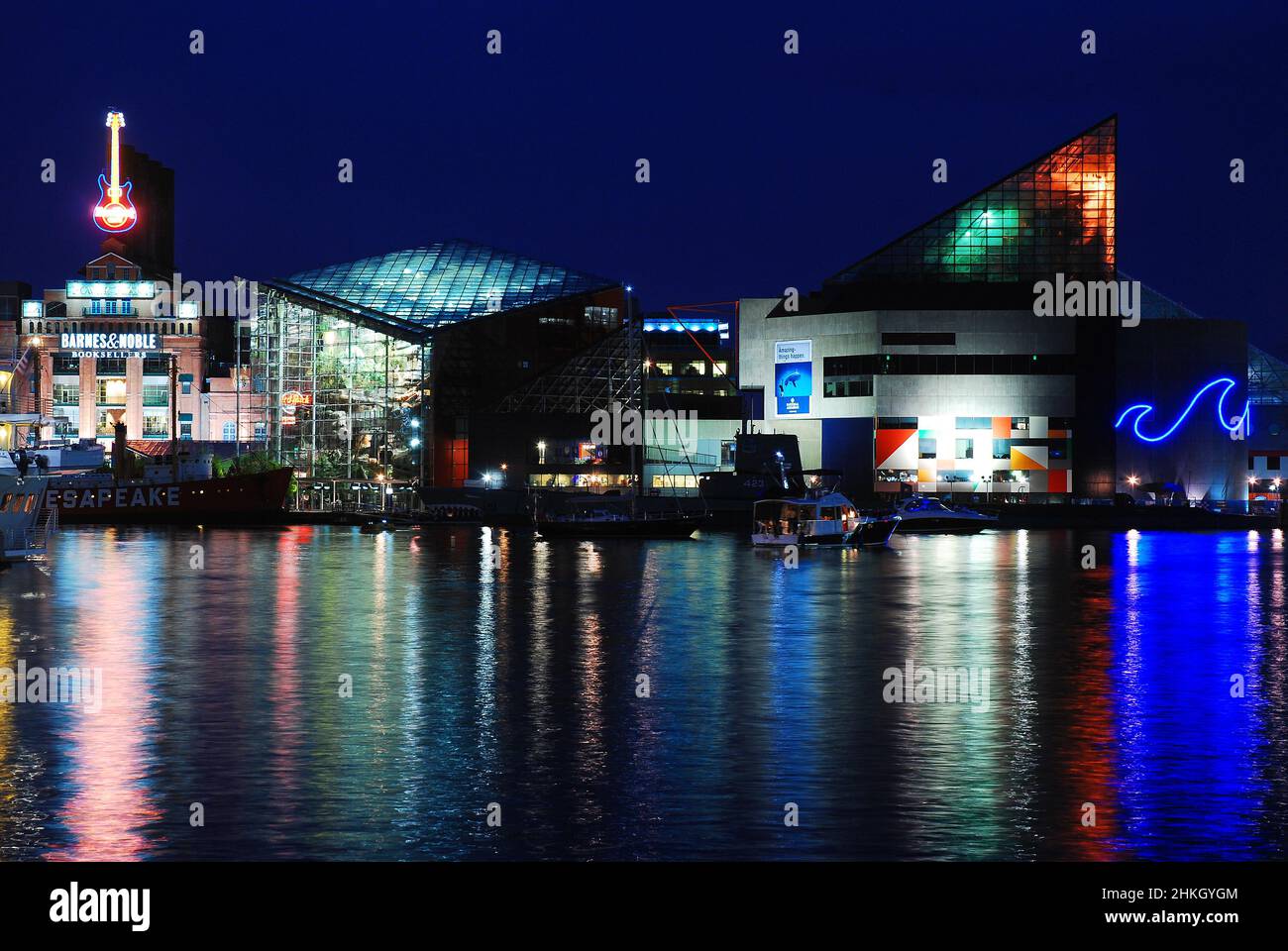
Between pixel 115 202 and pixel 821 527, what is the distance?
126617mm

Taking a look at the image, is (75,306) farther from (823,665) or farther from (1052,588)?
(823,665)

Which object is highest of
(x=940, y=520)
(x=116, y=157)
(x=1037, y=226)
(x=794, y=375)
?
(x=116, y=157)

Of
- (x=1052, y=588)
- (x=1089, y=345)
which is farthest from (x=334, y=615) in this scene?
(x=1089, y=345)

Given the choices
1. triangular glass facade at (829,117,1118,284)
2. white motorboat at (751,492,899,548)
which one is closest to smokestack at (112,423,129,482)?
white motorboat at (751,492,899,548)

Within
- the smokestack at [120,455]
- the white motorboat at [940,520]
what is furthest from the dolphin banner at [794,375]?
the smokestack at [120,455]

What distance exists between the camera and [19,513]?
7519 cm

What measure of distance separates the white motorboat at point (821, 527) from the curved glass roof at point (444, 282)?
7244 centimetres

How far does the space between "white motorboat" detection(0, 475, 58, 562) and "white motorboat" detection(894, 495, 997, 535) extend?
235 feet

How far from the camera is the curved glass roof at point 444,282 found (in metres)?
170

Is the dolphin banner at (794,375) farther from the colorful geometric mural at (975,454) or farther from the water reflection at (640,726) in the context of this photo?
the water reflection at (640,726)

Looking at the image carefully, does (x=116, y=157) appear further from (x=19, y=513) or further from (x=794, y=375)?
(x=19, y=513)

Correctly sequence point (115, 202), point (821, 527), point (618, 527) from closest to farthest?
1. point (821, 527)
2. point (618, 527)
3. point (115, 202)

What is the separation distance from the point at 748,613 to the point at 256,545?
188ft

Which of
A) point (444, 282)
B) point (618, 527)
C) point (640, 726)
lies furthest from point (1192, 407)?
point (640, 726)
